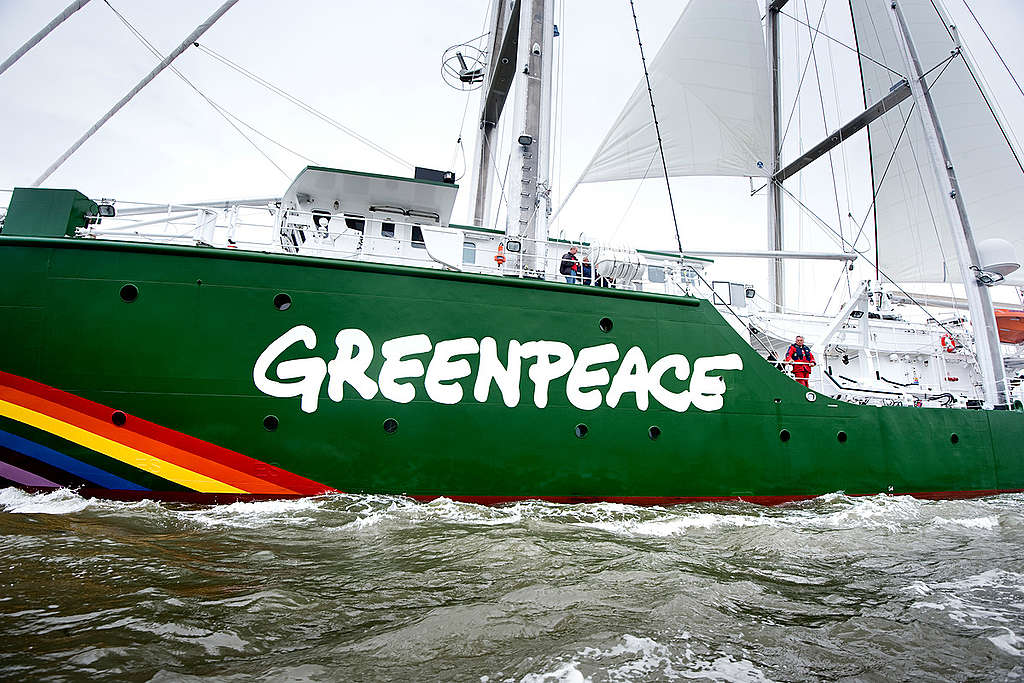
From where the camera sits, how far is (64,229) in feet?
18.9

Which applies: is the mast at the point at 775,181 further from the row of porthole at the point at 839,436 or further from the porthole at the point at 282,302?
the porthole at the point at 282,302

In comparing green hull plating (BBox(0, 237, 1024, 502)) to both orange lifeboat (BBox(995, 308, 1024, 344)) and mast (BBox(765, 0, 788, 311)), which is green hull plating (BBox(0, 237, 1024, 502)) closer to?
mast (BBox(765, 0, 788, 311))

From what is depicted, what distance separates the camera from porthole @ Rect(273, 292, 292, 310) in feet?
19.5

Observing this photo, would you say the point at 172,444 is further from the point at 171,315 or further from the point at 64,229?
the point at 64,229

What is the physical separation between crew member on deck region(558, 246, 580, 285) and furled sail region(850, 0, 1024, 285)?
14.7m

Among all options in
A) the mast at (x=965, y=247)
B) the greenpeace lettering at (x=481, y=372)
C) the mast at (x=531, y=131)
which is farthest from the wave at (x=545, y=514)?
the mast at (x=531, y=131)

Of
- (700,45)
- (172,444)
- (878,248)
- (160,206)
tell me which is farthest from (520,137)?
(878,248)

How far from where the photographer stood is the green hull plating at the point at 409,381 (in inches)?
217

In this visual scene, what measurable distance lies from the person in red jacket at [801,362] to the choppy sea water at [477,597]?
341 centimetres

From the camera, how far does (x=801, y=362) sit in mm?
8492

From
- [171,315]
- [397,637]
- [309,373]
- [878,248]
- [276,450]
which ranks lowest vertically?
[397,637]

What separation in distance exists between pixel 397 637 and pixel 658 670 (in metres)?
1.11

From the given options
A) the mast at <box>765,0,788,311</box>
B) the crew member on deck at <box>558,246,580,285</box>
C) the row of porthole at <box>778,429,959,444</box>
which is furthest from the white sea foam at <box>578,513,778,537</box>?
the mast at <box>765,0,788,311</box>

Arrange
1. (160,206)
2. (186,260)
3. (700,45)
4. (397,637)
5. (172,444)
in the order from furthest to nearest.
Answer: (700,45) → (160,206) → (186,260) → (172,444) → (397,637)
